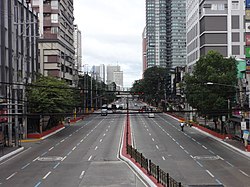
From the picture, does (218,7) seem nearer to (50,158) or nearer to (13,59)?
(13,59)

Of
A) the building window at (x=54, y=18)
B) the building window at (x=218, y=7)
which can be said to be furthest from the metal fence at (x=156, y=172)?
the building window at (x=54, y=18)

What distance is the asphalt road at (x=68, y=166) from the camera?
83.7 feet

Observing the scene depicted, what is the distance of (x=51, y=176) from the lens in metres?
27.5

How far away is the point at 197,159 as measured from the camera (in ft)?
115

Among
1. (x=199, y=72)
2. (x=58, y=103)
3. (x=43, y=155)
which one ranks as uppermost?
(x=199, y=72)

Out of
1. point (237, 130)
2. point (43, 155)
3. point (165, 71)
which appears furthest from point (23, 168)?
point (165, 71)

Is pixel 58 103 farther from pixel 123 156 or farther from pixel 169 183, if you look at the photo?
pixel 169 183

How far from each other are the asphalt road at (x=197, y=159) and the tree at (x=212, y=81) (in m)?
4.44

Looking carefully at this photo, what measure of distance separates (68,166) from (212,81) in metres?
25.0

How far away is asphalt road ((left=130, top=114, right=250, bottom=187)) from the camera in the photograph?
25984 mm

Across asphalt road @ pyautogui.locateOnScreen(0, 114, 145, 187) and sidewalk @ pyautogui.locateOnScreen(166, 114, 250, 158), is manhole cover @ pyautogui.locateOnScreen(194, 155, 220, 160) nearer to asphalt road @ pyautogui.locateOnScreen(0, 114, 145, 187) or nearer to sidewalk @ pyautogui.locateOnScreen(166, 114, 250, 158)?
sidewalk @ pyautogui.locateOnScreen(166, 114, 250, 158)

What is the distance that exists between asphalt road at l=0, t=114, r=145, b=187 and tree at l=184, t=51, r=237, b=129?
11400mm

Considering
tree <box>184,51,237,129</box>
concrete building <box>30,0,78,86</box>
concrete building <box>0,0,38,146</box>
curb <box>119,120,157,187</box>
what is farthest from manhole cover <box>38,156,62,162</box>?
concrete building <box>30,0,78,86</box>

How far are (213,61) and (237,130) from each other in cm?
895
